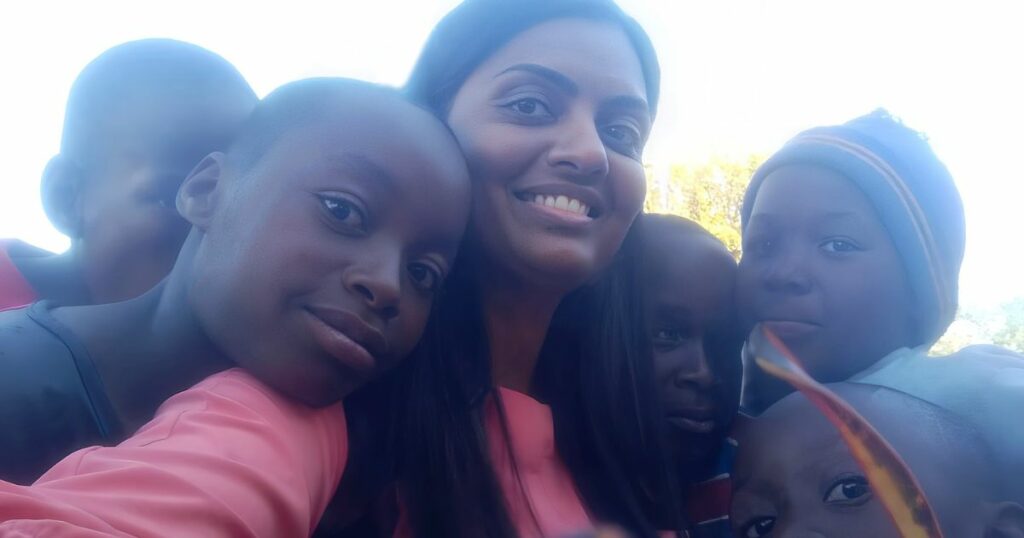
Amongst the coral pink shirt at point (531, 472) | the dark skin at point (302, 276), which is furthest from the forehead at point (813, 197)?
the dark skin at point (302, 276)

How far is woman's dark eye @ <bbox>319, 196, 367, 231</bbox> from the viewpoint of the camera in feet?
3.85

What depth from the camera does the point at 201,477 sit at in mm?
919

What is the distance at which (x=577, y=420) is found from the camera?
1628 millimetres

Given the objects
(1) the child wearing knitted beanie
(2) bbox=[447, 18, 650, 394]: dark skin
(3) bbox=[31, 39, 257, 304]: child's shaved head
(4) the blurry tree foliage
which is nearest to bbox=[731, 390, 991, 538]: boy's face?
(1) the child wearing knitted beanie

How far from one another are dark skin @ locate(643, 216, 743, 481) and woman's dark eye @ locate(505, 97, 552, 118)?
47 centimetres

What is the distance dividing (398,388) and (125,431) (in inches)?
18.2

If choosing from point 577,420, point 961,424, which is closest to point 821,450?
point 961,424

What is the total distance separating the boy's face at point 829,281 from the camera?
1.52 meters

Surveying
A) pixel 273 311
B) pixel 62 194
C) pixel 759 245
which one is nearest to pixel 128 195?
pixel 62 194

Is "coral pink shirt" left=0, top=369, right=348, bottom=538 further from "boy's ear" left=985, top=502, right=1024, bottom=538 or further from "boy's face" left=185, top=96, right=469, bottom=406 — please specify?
"boy's ear" left=985, top=502, right=1024, bottom=538

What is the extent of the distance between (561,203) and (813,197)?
522mm

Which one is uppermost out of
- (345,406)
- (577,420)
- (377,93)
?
(377,93)

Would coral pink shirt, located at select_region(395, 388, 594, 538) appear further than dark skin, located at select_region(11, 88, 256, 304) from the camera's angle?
No

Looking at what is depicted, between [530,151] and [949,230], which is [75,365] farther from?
[949,230]
